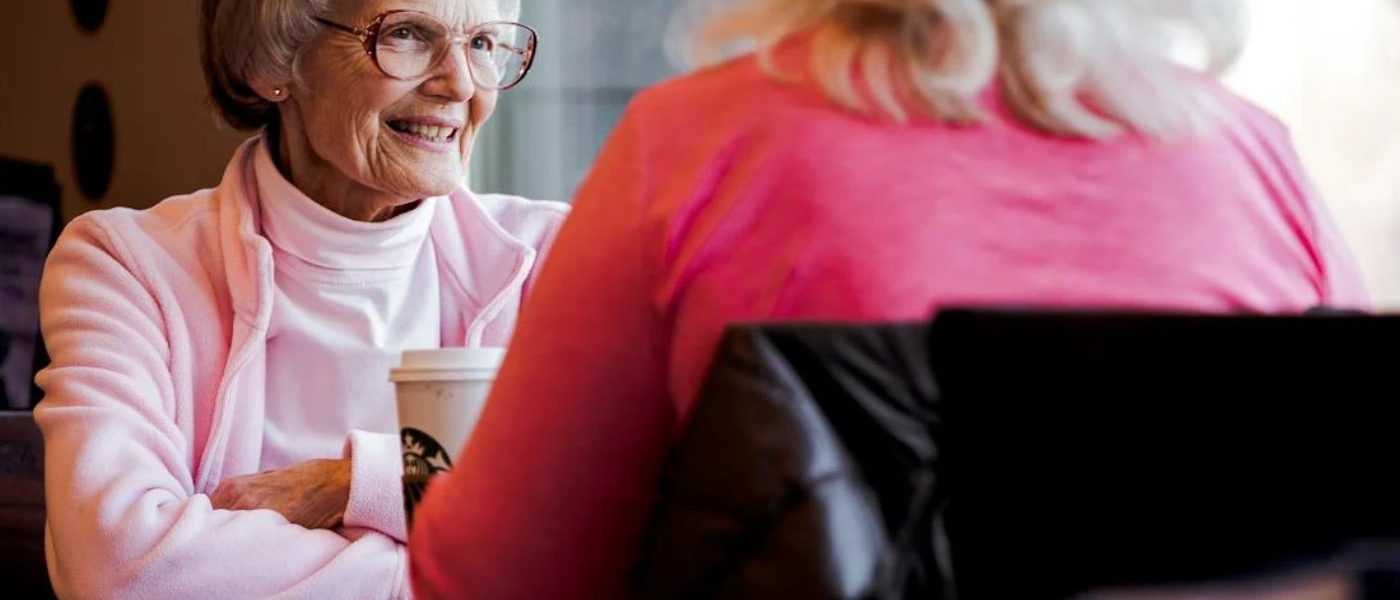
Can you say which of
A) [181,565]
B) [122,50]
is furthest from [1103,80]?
[122,50]

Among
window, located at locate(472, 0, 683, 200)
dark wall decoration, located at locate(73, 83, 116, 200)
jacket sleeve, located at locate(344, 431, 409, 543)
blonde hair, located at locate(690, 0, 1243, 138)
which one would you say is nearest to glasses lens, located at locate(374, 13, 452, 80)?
jacket sleeve, located at locate(344, 431, 409, 543)

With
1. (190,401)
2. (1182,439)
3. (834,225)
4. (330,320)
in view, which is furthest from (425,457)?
(330,320)

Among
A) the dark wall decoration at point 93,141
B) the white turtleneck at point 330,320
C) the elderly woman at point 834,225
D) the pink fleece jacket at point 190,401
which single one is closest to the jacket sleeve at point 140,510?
the pink fleece jacket at point 190,401

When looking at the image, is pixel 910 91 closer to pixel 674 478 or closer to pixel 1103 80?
pixel 1103 80

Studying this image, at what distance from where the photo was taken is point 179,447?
167cm

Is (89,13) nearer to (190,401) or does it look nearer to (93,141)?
(93,141)

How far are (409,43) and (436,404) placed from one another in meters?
0.99

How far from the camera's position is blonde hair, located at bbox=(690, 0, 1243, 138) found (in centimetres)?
82

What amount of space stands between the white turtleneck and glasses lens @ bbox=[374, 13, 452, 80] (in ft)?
0.58

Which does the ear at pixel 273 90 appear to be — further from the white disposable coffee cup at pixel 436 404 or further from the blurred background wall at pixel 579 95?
the white disposable coffee cup at pixel 436 404

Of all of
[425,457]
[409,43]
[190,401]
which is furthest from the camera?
[409,43]

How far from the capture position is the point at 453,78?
194 centimetres

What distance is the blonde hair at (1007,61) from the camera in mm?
816

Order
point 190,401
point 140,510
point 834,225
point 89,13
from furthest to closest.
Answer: point 89,13 → point 190,401 → point 140,510 → point 834,225
